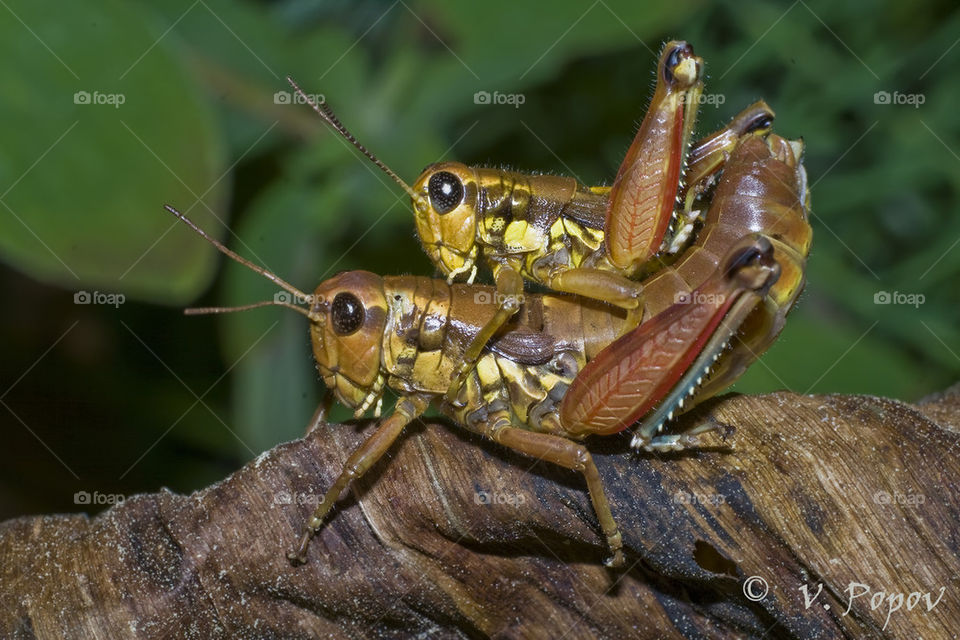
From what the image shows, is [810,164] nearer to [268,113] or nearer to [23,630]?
[268,113]

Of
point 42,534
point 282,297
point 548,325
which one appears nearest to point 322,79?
point 282,297

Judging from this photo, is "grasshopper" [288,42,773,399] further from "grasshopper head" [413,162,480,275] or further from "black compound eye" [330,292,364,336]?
"black compound eye" [330,292,364,336]

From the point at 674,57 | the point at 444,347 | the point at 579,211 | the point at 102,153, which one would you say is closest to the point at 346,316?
the point at 444,347

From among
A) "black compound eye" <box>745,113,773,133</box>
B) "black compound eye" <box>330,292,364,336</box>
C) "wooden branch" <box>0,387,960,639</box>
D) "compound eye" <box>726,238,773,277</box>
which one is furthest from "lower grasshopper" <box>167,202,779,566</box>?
"black compound eye" <box>745,113,773,133</box>

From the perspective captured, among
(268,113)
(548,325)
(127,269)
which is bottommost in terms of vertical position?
(548,325)

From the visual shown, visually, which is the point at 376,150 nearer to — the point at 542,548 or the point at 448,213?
the point at 448,213

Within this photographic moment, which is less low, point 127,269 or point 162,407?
point 127,269

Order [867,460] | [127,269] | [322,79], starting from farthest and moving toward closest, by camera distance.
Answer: [322,79] < [127,269] < [867,460]

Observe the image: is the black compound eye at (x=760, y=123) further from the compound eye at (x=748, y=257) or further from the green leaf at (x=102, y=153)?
the green leaf at (x=102, y=153)
